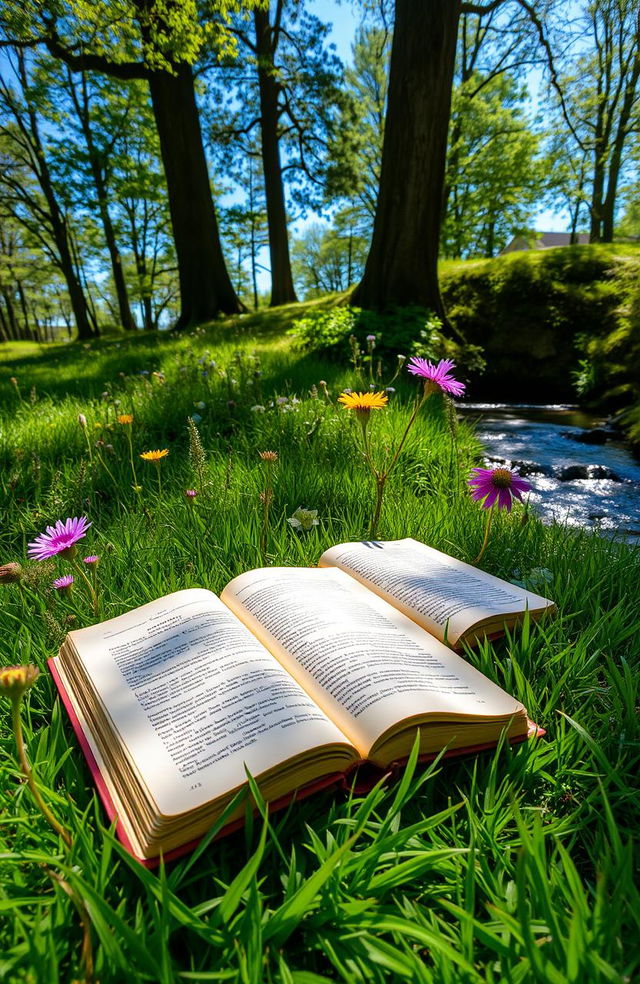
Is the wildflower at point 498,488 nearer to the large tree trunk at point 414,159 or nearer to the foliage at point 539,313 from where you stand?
the large tree trunk at point 414,159

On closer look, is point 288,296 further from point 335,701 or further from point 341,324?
point 335,701

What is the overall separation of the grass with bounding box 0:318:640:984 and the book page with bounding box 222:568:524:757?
0.10m

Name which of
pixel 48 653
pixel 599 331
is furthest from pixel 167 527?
pixel 599 331

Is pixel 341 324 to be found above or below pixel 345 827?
above

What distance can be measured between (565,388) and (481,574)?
205 inches

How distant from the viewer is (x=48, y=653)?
1.24 meters

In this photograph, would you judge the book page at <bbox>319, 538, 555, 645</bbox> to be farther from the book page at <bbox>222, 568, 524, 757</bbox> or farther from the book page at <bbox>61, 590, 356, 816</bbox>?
the book page at <bbox>61, 590, 356, 816</bbox>

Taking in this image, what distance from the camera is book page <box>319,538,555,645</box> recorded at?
120 centimetres

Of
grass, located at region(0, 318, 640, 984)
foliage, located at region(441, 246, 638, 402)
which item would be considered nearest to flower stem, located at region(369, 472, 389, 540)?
grass, located at region(0, 318, 640, 984)

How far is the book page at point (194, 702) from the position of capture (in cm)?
74

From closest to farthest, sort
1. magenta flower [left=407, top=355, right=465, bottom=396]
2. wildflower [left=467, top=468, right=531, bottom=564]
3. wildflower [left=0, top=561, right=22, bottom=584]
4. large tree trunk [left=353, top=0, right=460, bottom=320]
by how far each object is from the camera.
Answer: wildflower [left=0, top=561, right=22, bottom=584] → wildflower [left=467, top=468, right=531, bottom=564] → magenta flower [left=407, top=355, right=465, bottom=396] → large tree trunk [left=353, top=0, right=460, bottom=320]

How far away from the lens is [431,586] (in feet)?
4.34

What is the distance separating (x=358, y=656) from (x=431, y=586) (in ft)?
1.37

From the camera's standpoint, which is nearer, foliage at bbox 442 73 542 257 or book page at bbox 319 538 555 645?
book page at bbox 319 538 555 645
